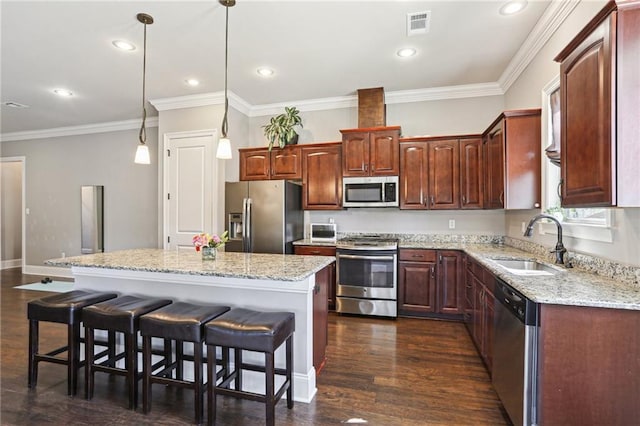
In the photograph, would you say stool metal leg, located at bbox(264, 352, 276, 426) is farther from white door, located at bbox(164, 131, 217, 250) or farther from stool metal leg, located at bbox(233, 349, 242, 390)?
white door, located at bbox(164, 131, 217, 250)

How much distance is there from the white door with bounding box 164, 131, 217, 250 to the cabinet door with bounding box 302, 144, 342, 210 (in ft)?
4.30

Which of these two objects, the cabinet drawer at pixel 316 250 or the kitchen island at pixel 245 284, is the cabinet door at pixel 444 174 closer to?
the cabinet drawer at pixel 316 250

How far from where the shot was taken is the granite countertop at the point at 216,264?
2.04 metres

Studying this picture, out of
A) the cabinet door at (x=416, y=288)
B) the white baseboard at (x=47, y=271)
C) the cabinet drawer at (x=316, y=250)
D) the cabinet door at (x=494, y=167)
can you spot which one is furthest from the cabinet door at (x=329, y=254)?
the white baseboard at (x=47, y=271)

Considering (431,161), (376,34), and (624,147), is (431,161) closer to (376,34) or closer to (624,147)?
(376,34)

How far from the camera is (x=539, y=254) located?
2.89 metres

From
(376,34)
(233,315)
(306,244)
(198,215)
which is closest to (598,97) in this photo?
(376,34)

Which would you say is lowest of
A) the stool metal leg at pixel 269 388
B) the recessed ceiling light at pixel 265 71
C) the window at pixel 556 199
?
the stool metal leg at pixel 269 388

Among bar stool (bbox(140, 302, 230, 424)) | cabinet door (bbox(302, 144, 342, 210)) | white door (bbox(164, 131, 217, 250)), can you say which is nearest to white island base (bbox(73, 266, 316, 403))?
bar stool (bbox(140, 302, 230, 424))

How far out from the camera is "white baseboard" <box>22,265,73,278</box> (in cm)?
618

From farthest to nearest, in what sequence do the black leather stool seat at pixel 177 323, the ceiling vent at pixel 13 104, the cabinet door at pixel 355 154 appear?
the ceiling vent at pixel 13 104 < the cabinet door at pixel 355 154 < the black leather stool seat at pixel 177 323

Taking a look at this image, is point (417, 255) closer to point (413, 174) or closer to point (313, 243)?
point (413, 174)

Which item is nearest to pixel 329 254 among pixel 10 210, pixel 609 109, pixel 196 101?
pixel 196 101

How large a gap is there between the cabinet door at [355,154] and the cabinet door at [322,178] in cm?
14
